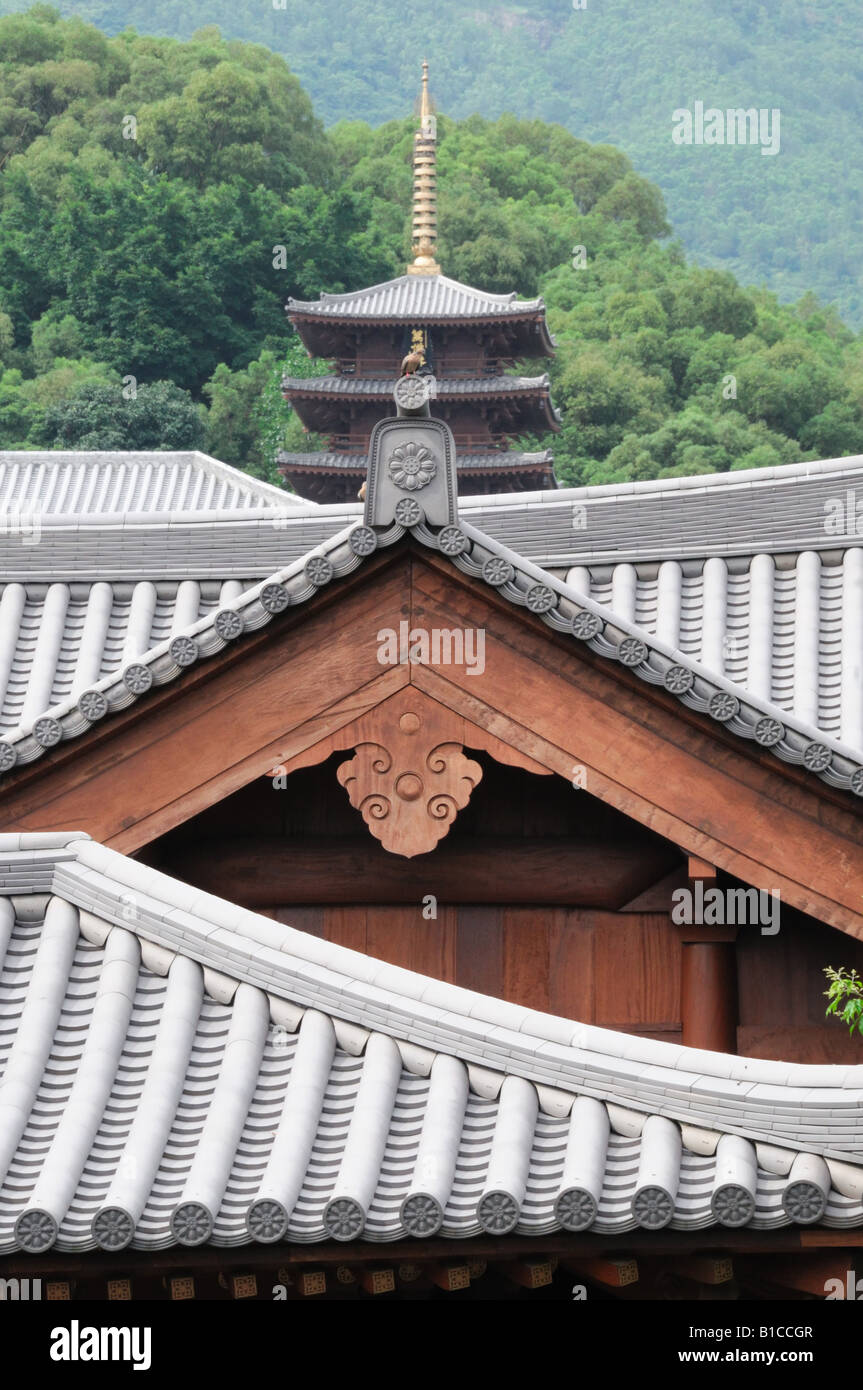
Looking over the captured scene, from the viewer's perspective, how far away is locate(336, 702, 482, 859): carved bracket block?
7805 millimetres

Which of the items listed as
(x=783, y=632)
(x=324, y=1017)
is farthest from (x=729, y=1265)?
(x=783, y=632)

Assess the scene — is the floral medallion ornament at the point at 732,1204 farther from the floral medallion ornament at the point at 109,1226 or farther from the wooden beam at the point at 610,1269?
the floral medallion ornament at the point at 109,1226

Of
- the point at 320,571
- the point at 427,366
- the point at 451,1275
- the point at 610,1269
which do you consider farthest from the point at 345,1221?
the point at 427,366

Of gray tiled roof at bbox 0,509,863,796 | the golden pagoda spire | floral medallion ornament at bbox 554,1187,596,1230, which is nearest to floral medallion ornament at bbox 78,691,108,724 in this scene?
gray tiled roof at bbox 0,509,863,796

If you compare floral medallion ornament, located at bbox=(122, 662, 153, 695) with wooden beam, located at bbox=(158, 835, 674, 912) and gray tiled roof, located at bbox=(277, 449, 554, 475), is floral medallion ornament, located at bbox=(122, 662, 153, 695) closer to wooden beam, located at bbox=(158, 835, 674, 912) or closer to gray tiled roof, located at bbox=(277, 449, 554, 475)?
wooden beam, located at bbox=(158, 835, 674, 912)

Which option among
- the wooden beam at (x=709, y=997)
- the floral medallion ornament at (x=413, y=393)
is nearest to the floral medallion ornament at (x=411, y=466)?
the floral medallion ornament at (x=413, y=393)

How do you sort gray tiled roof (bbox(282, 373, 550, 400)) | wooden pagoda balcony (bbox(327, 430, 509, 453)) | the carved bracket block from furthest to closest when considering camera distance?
wooden pagoda balcony (bbox(327, 430, 509, 453))
gray tiled roof (bbox(282, 373, 550, 400))
the carved bracket block

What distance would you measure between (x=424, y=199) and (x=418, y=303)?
7.73ft

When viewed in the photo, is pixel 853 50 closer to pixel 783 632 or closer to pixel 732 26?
pixel 732 26

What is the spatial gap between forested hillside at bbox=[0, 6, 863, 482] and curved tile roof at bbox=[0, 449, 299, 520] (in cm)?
2188

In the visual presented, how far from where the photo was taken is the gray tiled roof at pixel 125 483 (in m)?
28.7

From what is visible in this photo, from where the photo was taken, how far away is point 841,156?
12231 cm

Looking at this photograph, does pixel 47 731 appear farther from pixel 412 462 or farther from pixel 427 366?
pixel 427 366
